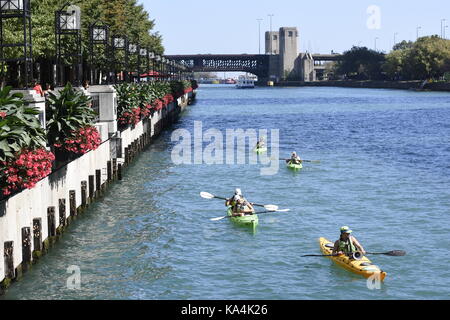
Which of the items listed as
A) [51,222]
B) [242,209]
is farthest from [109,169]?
[51,222]

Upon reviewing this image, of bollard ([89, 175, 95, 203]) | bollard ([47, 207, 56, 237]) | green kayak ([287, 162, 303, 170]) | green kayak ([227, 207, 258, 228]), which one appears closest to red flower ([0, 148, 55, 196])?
bollard ([47, 207, 56, 237])

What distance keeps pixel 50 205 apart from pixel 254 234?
8850mm

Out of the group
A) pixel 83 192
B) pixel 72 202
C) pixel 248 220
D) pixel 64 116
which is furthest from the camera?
pixel 83 192

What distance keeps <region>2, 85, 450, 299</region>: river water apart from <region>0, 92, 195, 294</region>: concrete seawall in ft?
1.90

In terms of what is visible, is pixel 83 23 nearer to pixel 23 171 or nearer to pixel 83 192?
pixel 83 192

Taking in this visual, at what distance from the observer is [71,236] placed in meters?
31.7

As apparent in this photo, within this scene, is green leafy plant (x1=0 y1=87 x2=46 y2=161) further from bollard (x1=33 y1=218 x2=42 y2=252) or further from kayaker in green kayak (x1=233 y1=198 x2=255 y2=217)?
kayaker in green kayak (x1=233 y1=198 x2=255 y2=217)

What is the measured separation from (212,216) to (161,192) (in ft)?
24.8

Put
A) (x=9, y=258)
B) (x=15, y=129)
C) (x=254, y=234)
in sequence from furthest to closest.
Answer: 1. (x=254, y=234)
2. (x=15, y=129)
3. (x=9, y=258)

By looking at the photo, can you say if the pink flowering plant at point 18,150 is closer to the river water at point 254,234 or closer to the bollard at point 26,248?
the bollard at point 26,248

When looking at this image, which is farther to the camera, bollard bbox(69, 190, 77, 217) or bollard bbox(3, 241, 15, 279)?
bollard bbox(69, 190, 77, 217)

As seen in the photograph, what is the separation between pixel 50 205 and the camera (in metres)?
29.0

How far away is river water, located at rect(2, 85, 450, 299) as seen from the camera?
25625mm
